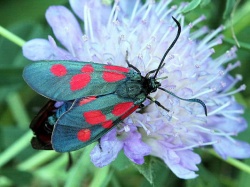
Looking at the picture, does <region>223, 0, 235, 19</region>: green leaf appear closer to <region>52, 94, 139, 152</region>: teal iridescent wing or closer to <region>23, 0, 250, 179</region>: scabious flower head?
<region>23, 0, 250, 179</region>: scabious flower head

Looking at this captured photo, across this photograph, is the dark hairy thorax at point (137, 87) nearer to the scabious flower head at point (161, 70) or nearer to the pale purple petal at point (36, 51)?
the scabious flower head at point (161, 70)

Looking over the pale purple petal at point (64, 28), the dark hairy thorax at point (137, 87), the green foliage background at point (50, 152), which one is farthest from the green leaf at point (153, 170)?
the pale purple petal at point (64, 28)

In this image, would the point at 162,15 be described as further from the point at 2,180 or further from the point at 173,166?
the point at 2,180

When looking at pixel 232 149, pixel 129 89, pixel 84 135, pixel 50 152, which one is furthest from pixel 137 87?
pixel 50 152

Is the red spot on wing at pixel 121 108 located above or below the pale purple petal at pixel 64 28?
below

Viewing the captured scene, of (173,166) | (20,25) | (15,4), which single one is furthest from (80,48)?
(15,4)

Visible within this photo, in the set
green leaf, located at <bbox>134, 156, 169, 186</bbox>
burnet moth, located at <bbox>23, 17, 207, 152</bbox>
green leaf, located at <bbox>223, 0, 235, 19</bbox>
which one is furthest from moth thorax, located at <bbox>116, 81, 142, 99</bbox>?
green leaf, located at <bbox>223, 0, 235, 19</bbox>
